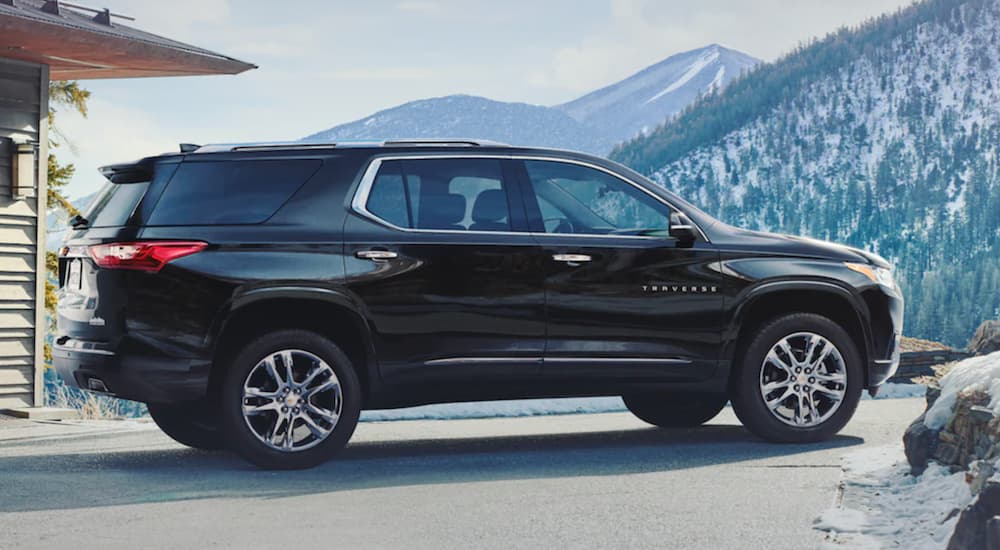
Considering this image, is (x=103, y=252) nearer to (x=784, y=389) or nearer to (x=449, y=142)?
(x=449, y=142)

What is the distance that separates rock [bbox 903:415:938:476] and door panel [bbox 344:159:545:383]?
7.52ft

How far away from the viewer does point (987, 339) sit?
43.6 ft

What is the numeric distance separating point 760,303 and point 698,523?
2984 mm

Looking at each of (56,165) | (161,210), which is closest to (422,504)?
(161,210)

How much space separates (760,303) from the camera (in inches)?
374

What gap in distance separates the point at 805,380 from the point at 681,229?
140cm

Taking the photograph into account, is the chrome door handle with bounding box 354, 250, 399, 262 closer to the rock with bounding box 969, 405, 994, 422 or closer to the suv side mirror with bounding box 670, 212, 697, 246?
the suv side mirror with bounding box 670, 212, 697, 246

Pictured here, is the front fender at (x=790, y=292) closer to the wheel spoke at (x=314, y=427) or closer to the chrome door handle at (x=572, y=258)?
the chrome door handle at (x=572, y=258)

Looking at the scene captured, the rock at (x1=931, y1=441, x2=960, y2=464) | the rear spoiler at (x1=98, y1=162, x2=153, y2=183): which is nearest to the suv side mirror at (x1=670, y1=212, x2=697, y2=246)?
the rock at (x1=931, y1=441, x2=960, y2=464)

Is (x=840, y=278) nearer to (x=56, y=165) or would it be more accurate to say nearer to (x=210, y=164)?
(x=210, y=164)

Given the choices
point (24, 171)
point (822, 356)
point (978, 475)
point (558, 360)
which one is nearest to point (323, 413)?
point (558, 360)

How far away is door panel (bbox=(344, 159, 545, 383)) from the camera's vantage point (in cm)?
858

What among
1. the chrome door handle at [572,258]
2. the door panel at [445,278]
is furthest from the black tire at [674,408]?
the door panel at [445,278]

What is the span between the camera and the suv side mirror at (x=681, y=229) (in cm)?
909
